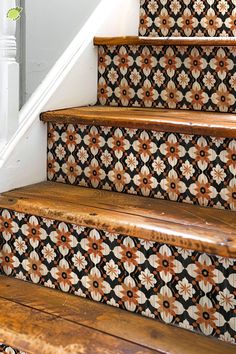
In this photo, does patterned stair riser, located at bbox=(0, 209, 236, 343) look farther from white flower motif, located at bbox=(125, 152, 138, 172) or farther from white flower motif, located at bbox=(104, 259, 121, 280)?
white flower motif, located at bbox=(125, 152, 138, 172)

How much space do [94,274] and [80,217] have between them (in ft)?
0.50

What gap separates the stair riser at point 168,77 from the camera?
176 cm

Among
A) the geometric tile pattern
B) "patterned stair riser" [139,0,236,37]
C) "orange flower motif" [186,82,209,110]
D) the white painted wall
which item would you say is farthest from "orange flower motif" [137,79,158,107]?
the geometric tile pattern

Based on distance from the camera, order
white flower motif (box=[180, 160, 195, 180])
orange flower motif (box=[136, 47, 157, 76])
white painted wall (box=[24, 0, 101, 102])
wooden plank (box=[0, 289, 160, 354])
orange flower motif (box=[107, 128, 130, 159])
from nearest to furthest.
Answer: wooden plank (box=[0, 289, 160, 354]) < white flower motif (box=[180, 160, 195, 180]) < orange flower motif (box=[107, 128, 130, 159]) < orange flower motif (box=[136, 47, 157, 76]) < white painted wall (box=[24, 0, 101, 102])

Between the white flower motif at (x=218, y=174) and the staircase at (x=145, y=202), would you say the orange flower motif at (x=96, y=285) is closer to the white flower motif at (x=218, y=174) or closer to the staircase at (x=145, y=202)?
the staircase at (x=145, y=202)

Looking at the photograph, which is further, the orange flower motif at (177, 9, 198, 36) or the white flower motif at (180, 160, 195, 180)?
the orange flower motif at (177, 9, 198, 36)

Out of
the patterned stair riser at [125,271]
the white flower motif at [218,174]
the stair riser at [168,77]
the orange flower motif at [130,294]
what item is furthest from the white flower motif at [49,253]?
the stair riser at [168,77]

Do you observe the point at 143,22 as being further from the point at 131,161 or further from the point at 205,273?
the point at 205,273

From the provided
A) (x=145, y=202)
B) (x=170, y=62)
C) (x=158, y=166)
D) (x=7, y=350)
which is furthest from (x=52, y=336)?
(x=170, y=62)

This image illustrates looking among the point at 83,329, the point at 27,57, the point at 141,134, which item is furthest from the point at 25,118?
the point at 83,329

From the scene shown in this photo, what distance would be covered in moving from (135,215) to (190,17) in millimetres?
885

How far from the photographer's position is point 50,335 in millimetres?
1245

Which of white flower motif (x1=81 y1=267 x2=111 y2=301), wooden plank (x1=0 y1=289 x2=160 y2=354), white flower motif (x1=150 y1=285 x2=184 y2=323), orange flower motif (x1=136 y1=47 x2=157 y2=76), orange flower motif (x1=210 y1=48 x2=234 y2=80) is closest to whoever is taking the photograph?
wooden plank (x1=0 y1=289 x2=160 y2=354)

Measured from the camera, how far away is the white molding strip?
170 cm
